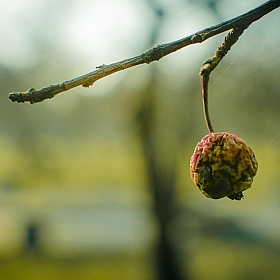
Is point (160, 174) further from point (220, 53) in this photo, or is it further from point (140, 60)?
point (140, 60)

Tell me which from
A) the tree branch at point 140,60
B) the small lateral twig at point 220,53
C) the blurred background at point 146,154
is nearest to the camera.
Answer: the tree branch at point 140,60

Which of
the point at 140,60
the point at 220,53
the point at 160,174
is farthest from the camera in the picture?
the point at 160,174

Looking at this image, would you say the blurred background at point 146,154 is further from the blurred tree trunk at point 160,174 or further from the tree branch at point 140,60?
the tree branch at point 140,60

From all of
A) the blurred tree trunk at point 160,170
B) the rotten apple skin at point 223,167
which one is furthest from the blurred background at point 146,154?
the rotten apple skin at point 223,167

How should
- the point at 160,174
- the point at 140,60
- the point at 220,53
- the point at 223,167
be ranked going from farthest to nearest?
the point at 160,174 < the point at 223,167 < the point at 220,53 < the point at 140,60

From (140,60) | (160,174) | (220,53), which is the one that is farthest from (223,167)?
(160,174)
